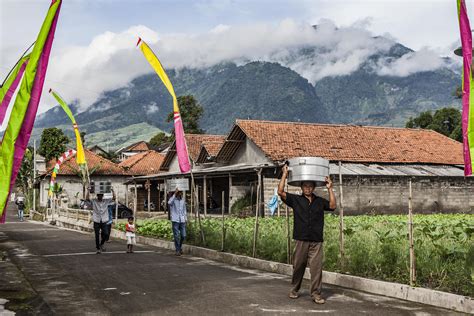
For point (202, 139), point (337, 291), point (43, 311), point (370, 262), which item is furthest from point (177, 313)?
point (202, 139)

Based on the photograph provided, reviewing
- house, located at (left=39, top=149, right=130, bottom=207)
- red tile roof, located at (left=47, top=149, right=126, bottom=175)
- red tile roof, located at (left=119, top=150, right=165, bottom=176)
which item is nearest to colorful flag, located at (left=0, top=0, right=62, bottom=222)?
house, located at (left=39, top=149, right=130, bottom=207)

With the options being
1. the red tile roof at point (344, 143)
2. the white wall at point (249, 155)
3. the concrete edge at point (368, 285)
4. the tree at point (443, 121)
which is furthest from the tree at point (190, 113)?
the concrete edge at point (368, 285)

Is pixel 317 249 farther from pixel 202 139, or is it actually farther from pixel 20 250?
pixel 202 139

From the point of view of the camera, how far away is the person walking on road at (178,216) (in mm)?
16000

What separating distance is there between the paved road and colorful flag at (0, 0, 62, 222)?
1937 millimetres

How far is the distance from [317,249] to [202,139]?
38845 millimetres

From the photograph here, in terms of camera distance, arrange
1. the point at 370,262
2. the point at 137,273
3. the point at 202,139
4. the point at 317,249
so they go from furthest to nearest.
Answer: the point at 202,139
the point at 137,273
the point at 370,262
the point at 317,249

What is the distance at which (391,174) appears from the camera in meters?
32.3

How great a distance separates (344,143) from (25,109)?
28789 mm

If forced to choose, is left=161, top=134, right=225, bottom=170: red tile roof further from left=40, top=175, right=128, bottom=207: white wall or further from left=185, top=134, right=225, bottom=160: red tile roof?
left=40, top=175, right=128, bottom=207: white wall

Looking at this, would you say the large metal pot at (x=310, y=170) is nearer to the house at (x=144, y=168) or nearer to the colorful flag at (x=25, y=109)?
the colorful flag at (x=25, y=109)

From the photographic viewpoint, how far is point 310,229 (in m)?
8.63

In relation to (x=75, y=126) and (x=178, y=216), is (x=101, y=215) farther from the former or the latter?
(x=75, y=126)

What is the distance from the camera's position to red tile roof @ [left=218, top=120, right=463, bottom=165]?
3372cm
